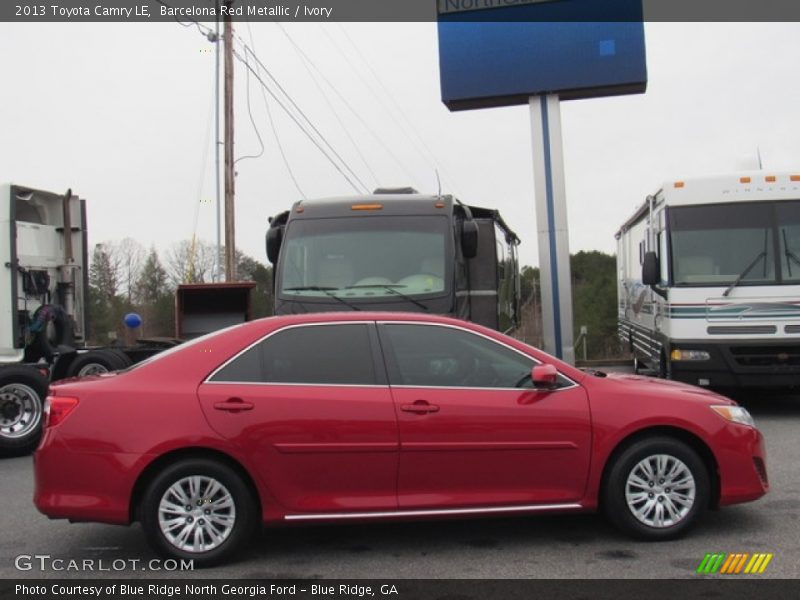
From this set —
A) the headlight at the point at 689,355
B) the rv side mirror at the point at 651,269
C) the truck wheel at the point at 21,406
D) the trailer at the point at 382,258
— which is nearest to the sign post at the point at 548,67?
the rv side mirror at the point at 651,269

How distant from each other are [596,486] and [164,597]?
276 cm

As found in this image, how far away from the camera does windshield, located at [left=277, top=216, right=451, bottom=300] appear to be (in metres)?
9.05

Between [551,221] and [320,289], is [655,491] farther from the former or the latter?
[551,221]

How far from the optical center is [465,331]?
18.2 feet

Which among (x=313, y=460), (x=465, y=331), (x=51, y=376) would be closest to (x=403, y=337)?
(x=465, y=331)

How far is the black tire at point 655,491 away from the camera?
5355 millimetres

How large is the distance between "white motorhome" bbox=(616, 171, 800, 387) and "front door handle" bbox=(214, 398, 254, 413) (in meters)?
7.12

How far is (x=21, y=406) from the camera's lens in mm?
9680

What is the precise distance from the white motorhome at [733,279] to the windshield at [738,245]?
0.01m

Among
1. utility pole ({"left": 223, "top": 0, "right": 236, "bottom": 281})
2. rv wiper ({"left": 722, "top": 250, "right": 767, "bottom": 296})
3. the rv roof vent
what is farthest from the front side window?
utility pole ({"left": 223, "top": 0, "right": 236, "bottom": 281})

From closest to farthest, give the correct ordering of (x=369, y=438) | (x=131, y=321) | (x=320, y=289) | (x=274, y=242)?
1. (x=369, y=438)
2. (x=320, y=289)
3. (x=274, y=242)
4. (x=131, y=321)

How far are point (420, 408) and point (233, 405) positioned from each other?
1.18 metres

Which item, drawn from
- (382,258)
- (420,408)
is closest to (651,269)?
(382,258)

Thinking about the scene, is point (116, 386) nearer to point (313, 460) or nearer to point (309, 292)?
point (313, 460)
